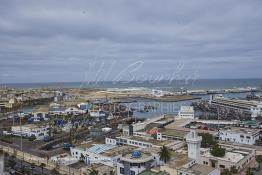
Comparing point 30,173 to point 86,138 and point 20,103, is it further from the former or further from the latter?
point 20,103

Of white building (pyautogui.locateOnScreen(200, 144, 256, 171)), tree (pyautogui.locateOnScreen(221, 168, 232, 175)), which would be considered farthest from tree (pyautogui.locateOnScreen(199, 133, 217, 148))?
tree (pyautogui.locateOnScreen(221, 168, 232, 175))

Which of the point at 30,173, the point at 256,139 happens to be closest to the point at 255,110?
the point at 256,139

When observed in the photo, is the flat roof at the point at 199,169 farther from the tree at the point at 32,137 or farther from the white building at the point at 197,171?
the tree at the point at 32,137

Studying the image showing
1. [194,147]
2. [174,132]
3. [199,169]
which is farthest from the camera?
[174,132]

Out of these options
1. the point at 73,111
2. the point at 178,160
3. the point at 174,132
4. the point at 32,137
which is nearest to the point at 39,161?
the point at 32,137

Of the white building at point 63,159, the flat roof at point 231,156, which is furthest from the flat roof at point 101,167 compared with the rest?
the flat roof at point 231,156

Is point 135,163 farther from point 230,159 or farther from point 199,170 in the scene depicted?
point 230,159

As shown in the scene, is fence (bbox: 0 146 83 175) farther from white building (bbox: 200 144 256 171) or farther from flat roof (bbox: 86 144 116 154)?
white building (bbox: 200 144 256 171)

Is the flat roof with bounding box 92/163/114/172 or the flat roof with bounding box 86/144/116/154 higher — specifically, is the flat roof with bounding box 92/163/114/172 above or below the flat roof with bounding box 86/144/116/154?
below
